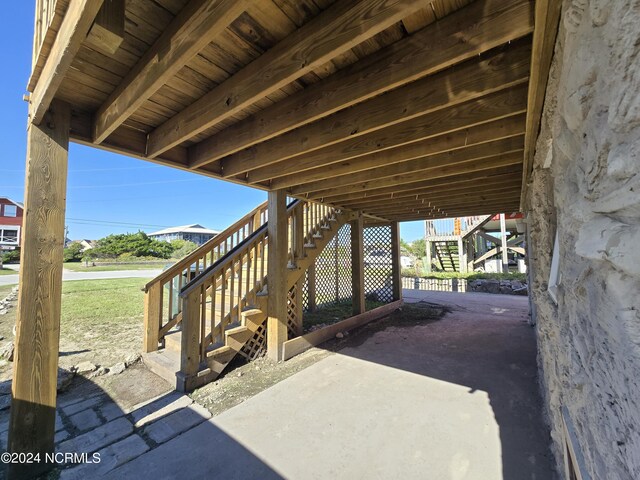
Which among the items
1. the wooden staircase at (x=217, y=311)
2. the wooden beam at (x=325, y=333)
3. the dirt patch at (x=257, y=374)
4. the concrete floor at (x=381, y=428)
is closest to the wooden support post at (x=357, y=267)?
the wooden beam at (x=325, y=333)

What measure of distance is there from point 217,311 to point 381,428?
2.77 meters

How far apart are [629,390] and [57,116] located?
3166 mm

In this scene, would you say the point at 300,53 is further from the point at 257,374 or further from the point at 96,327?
the point at 96,327

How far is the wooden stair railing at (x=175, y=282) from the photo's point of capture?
11.9 ft

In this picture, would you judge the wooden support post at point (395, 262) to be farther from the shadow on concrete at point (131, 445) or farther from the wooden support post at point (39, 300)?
the wooden support post at point (39, 300)

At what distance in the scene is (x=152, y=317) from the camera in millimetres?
3660

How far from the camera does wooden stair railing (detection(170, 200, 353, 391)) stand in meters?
2.96

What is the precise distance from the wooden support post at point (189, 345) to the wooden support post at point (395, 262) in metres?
5.36


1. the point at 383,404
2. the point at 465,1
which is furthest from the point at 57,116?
the point at 383,404

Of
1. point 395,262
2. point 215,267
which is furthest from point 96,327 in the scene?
point 395,262

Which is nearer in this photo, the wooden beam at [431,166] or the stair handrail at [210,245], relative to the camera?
the wooden beam at [431,166]

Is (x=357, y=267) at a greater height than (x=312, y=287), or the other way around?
(x=357, y=267)

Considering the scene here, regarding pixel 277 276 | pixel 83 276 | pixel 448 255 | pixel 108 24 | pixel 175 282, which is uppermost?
pixel 108 24

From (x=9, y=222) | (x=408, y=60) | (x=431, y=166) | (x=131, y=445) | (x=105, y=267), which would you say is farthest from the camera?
(x=9, y=222)
